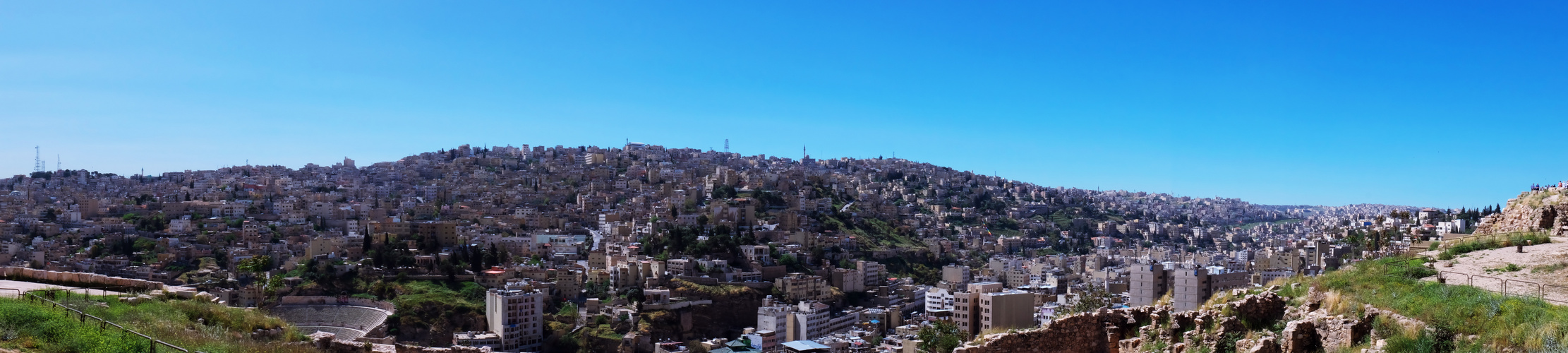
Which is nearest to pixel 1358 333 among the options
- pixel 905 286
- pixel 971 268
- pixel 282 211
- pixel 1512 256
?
pixel 1512 256

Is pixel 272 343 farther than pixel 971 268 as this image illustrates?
No

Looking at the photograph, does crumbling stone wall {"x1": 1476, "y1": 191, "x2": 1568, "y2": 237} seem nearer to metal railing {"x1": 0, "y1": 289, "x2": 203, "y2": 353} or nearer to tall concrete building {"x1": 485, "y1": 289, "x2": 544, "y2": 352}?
metal railing {"x1": 0, "y1": 289, "x2": 203, "y2": 353}

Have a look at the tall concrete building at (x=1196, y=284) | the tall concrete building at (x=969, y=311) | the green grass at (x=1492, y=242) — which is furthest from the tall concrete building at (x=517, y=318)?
the green grass at (x=1492, y=242)

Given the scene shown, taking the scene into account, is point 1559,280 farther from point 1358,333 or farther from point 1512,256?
point 1358,333

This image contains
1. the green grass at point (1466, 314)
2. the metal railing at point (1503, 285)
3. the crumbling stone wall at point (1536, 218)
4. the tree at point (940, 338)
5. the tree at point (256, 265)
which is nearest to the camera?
the green grass at point (1466, 314)

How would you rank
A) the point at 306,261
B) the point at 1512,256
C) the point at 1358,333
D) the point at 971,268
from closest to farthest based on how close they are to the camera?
the point at 1358,333
the point at 1512,256
the point at 306,261
the point at 971,268

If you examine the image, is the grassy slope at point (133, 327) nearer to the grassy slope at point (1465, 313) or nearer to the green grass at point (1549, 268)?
the grassy slope at point (1465, 313)

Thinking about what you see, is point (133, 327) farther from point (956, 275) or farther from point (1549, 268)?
point (956, 275)
